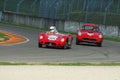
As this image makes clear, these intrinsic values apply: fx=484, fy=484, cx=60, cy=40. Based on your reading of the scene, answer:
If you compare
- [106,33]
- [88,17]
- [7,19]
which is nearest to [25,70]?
[106,33]

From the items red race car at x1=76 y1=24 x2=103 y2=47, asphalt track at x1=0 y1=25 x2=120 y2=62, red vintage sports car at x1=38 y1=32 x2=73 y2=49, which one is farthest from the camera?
red race car at x1=76 y1=24 x2=103 y2=47

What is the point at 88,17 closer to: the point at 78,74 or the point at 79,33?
the point at 79,33

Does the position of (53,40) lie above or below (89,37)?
above

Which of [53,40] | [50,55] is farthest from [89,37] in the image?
[50,55]

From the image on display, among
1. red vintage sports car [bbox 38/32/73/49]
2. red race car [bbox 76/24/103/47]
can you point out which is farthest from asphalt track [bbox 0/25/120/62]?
red race car [bbox 76/24/103/47]

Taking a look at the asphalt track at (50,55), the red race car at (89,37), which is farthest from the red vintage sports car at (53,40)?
the red race car at (89,37)

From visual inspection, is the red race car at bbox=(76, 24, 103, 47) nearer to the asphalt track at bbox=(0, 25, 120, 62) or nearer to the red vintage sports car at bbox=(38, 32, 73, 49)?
the red vintage sports car at bbox=(38, 32, 73, 49)

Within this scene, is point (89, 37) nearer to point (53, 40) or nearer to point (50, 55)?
point (53, 40)

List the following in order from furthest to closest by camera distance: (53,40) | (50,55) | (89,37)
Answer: (89,37), (53,40), (50,55)

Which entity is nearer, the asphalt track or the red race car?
the asphalt track

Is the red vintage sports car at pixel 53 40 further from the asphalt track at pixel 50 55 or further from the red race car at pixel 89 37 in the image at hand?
the red race car at pixel 89 37

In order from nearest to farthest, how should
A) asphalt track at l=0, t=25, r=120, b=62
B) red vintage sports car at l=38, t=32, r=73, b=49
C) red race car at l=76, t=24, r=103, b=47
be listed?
asphalt track at l=0, t=25, r=120, b=62, red vintage sports car at l=38, t=32, r=73, b=49, red race car at l=76, t=24, r=103, b=47

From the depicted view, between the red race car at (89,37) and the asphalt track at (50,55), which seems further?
the red race car at (89,37)

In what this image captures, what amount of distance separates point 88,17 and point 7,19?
36.8 feet
